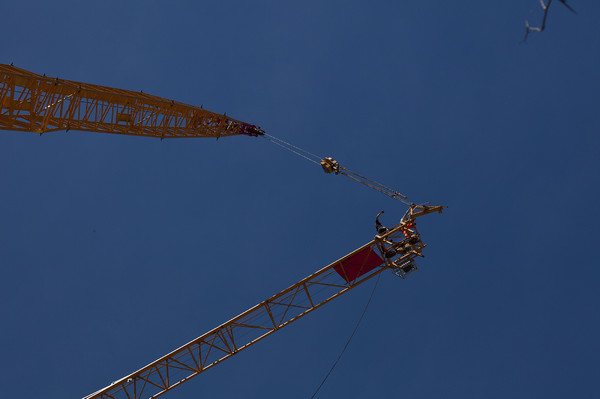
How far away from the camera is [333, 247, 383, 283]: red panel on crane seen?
3509 cm

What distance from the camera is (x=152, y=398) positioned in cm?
3731

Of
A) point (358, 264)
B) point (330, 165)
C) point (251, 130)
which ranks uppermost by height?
point (251, 130)

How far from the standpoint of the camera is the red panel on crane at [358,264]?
3509 cm

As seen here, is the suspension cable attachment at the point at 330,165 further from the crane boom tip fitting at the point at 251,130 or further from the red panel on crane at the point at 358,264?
the crane boom tip fitting at the point at 251,130

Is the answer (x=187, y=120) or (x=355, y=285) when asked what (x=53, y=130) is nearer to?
(x=187, y=120)

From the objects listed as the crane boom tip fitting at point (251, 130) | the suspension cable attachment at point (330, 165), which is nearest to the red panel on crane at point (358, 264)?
the suspension cable attachment at point (330, 165)

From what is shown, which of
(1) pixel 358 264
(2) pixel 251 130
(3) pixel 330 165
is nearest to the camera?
(1) pixel 358 264

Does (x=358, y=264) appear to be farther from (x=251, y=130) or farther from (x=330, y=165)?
(x=251, y=130)

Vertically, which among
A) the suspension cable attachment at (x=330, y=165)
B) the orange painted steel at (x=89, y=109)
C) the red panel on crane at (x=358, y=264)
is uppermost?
the orange painted steel at (x=89, y=109)

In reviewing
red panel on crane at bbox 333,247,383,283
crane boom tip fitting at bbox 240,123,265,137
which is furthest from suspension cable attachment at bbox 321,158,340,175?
crane boom tip fitting at bbox 240,123,265,137

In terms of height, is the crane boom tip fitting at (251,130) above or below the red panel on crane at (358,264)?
above

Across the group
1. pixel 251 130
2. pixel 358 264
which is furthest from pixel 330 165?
pixel 251 130

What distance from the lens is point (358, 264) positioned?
35.7m

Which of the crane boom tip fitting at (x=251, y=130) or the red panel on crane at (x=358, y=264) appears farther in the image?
the crane boom tip fitting at (x=251, y=130)
